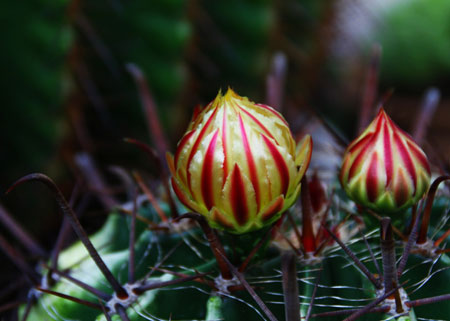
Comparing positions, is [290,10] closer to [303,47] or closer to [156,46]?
[303,47]

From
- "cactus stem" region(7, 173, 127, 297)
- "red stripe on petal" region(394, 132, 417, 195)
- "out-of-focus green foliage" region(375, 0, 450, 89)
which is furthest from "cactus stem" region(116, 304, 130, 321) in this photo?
"out-of-focus green foliage" region(375, 0, 450, 89)

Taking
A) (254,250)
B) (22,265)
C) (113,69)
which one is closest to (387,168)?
(254,250)

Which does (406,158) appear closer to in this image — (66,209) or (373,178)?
(373,178)

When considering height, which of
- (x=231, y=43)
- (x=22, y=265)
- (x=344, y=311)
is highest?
(x=231, y=43)

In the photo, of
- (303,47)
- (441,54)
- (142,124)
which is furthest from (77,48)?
(441,54)

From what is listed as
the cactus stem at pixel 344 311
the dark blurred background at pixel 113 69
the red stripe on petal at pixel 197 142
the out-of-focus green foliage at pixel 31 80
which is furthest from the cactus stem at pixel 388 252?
the out-of-focus green foliage at pixel 31 80

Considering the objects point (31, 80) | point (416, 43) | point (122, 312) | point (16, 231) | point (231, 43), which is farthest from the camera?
point (416, 43)
